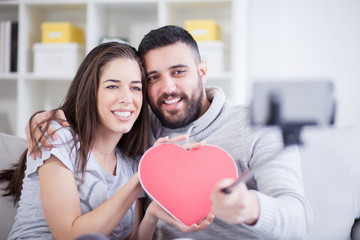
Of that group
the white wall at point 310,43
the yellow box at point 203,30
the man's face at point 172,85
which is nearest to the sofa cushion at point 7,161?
the man's face at point 172,85

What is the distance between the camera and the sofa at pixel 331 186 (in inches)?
56.9

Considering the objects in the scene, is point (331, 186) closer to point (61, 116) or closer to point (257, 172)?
point (257, 172)

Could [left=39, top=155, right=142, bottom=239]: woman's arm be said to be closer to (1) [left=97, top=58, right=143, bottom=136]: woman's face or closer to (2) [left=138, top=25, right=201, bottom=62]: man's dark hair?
(1) [left=97, top=58, right=143, bottom=136]: woman's face

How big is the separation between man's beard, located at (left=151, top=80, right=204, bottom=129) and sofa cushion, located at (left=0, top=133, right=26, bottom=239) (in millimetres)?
580

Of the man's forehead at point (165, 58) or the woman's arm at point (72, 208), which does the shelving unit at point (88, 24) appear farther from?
the woman's arm at point (72, 208)

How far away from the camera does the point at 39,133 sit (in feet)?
4.19

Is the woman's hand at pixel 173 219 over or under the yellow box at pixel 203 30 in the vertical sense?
under

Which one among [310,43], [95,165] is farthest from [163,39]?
[310,43]

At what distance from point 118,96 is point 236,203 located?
0.67 meters

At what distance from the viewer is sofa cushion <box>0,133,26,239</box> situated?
146 centimetres

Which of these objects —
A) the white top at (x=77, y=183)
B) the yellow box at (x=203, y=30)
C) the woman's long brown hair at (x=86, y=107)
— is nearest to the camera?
the white top at (x=77, y=183)

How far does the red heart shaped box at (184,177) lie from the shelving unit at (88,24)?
1.46m

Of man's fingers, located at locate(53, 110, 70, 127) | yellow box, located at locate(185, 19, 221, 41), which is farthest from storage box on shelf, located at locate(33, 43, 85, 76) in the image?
man's fingers, located at locate(53, 110, 70, 127)

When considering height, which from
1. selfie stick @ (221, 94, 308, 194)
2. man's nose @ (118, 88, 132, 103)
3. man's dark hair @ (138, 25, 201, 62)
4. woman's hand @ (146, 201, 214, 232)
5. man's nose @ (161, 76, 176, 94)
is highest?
man's dark hair @ (138, 25, 201, 62)
